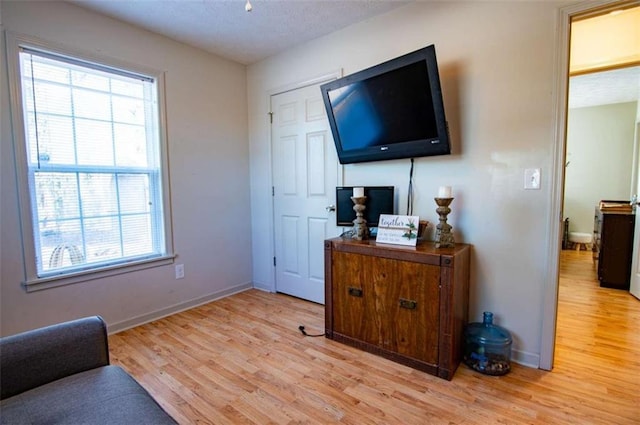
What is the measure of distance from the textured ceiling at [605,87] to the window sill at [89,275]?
4845mm

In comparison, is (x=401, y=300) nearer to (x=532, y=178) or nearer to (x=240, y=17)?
(x=532, y=178)

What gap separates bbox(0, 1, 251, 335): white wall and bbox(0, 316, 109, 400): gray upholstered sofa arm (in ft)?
4.12

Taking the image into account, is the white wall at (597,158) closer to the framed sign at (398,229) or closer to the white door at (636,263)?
the white door at (636,263)

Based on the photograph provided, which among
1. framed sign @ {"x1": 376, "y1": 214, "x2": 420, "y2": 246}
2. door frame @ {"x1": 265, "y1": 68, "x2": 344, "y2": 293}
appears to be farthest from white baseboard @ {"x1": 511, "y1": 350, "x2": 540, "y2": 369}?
door frame @ {"x1": 265, "y1": 68, "x2": 344, "y2": 293}

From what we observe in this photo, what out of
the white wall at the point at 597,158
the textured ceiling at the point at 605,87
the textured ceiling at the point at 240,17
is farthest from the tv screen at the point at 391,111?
the white wall at the point at 597,158

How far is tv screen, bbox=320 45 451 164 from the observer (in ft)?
6.34

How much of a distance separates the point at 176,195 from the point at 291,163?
1.12 metres

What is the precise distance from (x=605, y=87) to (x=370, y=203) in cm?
433

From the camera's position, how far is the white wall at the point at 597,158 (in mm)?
5098

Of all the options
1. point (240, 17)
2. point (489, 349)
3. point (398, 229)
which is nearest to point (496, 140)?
point (398, 229)

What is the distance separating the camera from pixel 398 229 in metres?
2.11

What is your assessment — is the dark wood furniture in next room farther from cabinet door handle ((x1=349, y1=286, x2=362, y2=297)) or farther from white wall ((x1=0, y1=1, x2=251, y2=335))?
white wall ((x1=0, y1=1, x2=251, y2=335))

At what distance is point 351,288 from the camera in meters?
2.18

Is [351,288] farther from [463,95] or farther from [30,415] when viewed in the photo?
[30,415]
